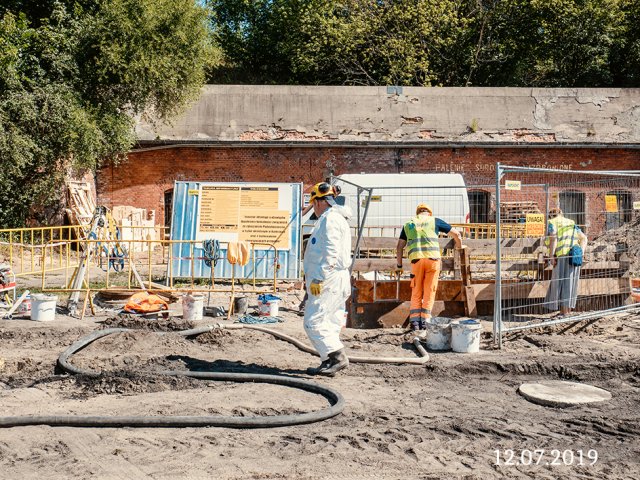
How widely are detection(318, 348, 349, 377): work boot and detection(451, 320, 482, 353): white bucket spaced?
6.16ft

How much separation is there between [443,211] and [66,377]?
12.0 metres

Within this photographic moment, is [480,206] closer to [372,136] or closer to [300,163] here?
[372,136]

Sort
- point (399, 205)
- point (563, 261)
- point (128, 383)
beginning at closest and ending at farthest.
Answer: point (128, 383) → point (563, 261) → point (399, 205)

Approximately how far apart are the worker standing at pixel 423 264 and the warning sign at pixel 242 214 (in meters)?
5.02

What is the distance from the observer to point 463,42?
3394cm

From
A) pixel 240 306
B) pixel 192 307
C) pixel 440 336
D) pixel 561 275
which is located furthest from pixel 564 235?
pixel 192 307

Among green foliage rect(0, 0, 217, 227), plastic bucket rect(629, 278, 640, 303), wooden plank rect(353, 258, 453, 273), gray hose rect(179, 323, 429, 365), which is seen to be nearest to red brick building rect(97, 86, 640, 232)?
green foliage rect(0, 0, 217, 227)

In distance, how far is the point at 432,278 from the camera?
33.2 ft

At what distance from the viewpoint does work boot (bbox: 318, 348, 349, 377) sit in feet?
25.6

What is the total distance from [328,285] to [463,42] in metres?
28.8

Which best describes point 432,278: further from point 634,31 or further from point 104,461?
point 634,31

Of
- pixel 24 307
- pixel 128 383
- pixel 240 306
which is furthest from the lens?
pixel 240 306

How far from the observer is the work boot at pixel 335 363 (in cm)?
780
